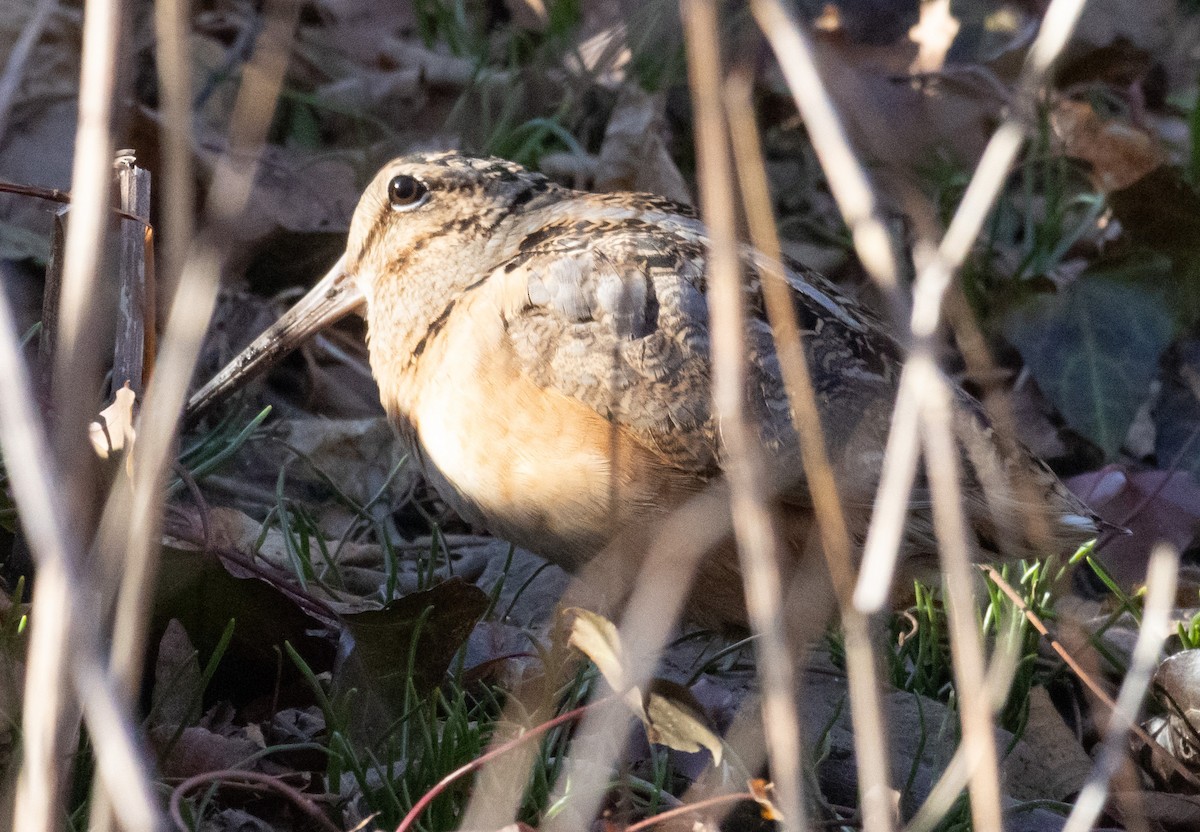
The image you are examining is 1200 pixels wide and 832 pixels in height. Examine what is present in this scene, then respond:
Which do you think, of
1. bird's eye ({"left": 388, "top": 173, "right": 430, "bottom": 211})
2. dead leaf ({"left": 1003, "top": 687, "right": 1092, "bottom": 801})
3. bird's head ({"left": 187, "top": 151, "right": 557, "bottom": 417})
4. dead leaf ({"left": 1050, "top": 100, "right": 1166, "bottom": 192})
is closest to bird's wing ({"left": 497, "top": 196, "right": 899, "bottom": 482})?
bird's head ({"left": 187, "top": 151, "right": 557, "bottom": 417})

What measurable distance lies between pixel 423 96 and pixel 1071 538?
8.02ft

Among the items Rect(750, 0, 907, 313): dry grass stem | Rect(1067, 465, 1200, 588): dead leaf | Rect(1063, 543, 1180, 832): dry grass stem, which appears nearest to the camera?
Rect(750, 0, 907, 313): dry grass stem

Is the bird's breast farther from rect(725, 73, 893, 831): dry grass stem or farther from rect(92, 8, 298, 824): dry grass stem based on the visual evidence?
rect(92, 8, 298, 824): dry grass stem

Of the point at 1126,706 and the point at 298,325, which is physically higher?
the point at 298,325

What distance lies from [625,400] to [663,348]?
0.35 ft

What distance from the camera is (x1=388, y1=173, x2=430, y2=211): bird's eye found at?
2.91 meters

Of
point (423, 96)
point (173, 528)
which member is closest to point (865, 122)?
point (423, 96)

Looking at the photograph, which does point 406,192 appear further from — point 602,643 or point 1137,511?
point 1137,511

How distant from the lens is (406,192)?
9.58ft

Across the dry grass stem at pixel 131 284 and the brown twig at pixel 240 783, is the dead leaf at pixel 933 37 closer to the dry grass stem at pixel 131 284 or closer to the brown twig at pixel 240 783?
the dry grass stem at pixel 131 284

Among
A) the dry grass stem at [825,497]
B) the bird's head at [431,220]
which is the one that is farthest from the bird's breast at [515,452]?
the dry grass stem at [825,497]

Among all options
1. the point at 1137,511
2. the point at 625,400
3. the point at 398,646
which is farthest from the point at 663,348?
the point at 1137,511

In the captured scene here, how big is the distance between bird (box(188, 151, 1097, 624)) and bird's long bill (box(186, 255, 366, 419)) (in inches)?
13.1

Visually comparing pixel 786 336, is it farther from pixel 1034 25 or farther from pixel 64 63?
pixel 1034 25
